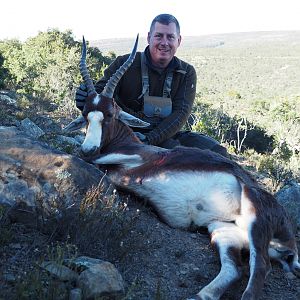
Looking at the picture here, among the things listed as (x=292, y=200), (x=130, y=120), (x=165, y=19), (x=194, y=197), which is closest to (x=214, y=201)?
(x=194, y=197)

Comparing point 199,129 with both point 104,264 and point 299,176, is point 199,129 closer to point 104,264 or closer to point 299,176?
point 299,176

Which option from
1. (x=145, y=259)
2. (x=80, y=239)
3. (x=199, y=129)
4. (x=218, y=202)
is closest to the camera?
(x=80, y=239)

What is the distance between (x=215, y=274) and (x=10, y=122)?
5560mm

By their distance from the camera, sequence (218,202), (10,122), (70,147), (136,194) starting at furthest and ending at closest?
(10,122) < (70,147) < (136,194) < (218,202)

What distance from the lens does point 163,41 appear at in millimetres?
6523

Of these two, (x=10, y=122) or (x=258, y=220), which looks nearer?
(x=258, y=220)

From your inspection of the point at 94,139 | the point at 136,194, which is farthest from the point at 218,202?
the point at 94,139

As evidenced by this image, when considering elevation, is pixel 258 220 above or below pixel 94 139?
below

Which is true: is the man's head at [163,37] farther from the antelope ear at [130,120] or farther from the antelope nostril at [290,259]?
the antelope nostril at [290,259]

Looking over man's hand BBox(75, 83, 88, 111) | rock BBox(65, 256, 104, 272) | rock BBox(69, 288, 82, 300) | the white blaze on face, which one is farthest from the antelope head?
rock BBox(69, 288, 82, 300)

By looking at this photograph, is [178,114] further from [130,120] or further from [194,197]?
[194,197]

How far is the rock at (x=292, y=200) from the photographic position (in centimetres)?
581

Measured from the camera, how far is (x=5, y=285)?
2740mm

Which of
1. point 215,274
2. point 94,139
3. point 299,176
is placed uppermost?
point 94,139
